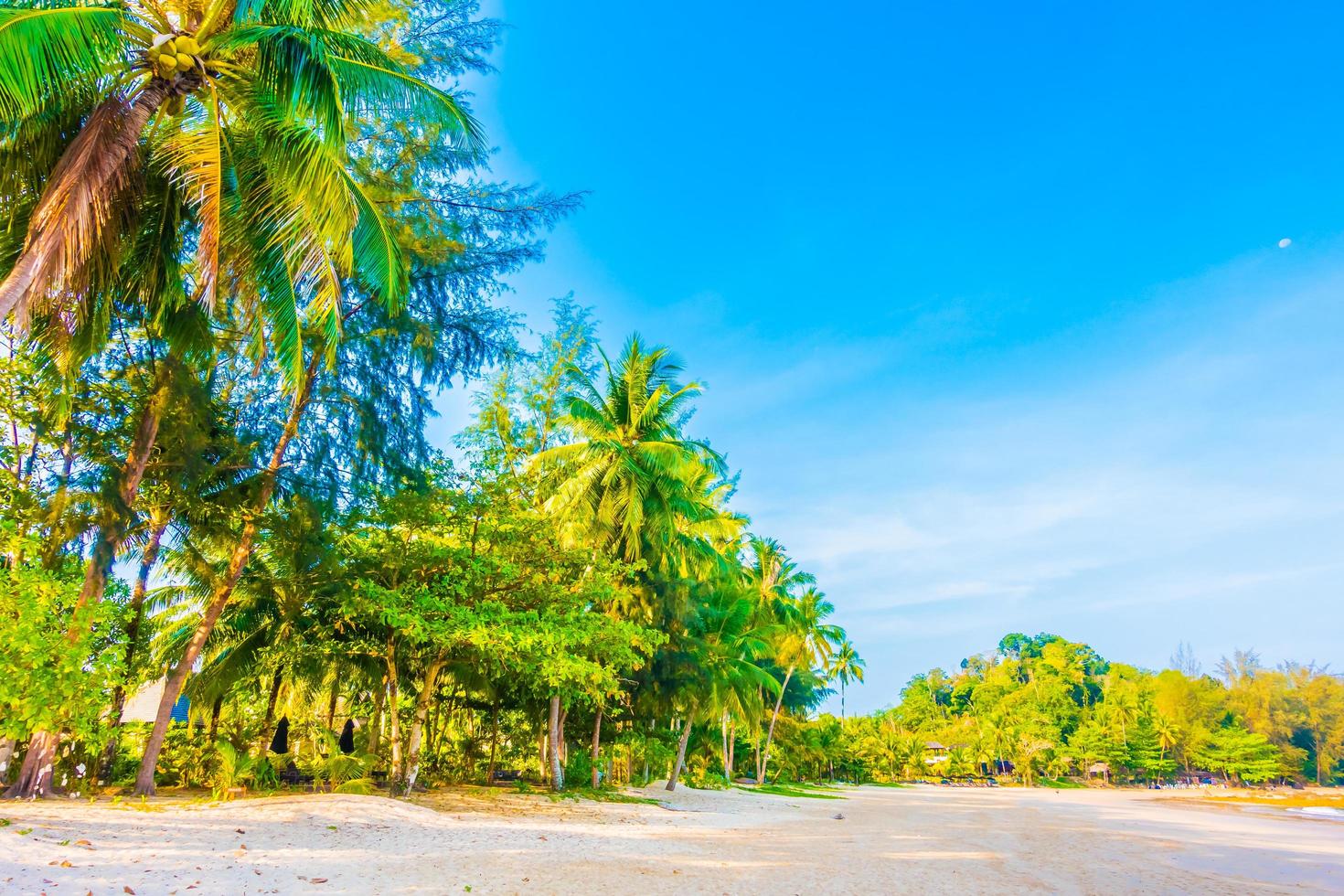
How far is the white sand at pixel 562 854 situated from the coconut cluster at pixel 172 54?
6.92 meters

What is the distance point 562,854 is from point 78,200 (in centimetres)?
848

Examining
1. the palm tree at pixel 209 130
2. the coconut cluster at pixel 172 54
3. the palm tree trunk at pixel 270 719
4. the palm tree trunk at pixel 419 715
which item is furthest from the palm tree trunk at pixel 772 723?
the coconut cluster at pixel 172 54

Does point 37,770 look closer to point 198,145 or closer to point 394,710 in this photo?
point 394,710

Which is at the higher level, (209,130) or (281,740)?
(209,130)

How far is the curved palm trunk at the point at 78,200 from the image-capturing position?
614 centimetres

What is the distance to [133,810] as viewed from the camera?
862 centimetres

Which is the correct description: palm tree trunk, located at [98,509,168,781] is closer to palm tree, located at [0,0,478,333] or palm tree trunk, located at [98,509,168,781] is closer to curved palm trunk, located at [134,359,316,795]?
curved palm trunk, located at [134,359,316,795]

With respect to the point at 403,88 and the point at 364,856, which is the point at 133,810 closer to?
the point at 364,856

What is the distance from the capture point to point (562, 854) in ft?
28.5

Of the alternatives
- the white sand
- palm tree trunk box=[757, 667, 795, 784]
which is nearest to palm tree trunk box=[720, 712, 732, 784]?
palm tree trunk box=[757, 667, 795, 784]

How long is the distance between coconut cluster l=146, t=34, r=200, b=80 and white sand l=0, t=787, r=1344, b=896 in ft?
22.7

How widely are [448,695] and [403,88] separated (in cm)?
1383

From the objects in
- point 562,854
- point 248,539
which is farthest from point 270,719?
point 562,854

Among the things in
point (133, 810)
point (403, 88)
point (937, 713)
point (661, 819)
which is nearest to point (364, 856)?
point (133, 810)
